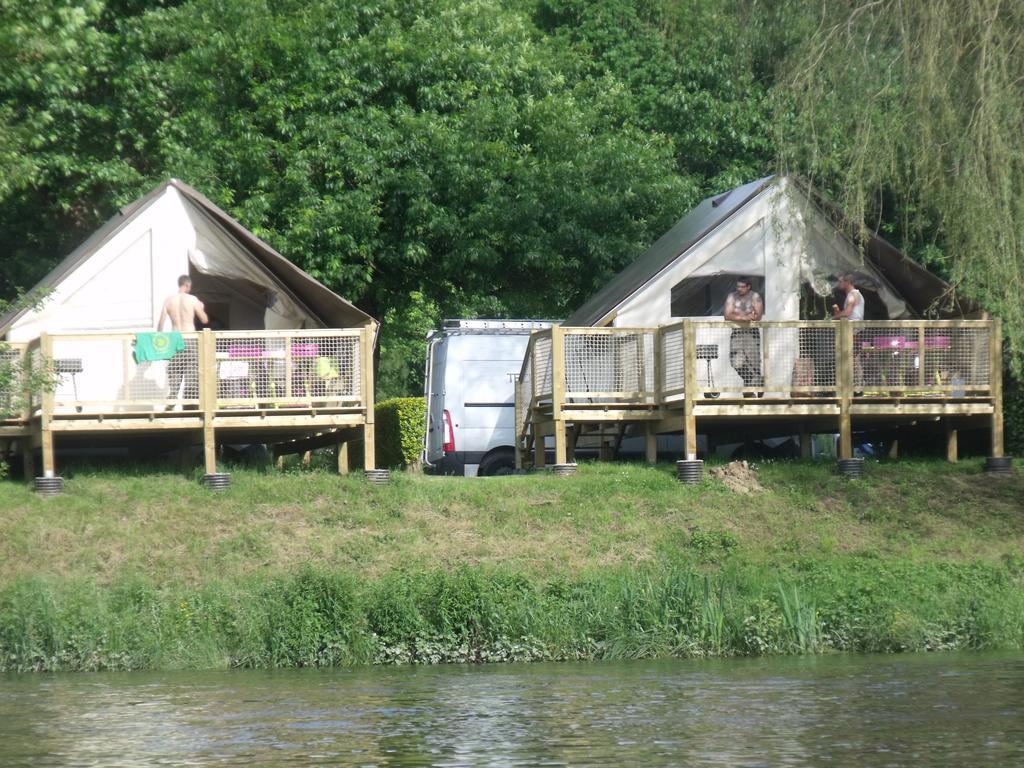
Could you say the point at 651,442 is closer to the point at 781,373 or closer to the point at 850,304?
the point at 781,373

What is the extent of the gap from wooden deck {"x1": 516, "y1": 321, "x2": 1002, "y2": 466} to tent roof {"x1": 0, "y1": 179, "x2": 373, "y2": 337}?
332 cm

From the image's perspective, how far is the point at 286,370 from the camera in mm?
20047

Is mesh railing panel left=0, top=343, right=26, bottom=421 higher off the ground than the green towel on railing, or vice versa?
the green towel on railing

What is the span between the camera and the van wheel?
80.7 ft

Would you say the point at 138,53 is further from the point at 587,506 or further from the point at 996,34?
the point at 996,34

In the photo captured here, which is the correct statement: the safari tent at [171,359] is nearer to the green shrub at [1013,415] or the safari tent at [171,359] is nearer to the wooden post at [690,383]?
the wooden post at [690,383]

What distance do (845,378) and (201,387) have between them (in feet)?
26.8

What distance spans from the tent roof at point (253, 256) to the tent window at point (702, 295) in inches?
184

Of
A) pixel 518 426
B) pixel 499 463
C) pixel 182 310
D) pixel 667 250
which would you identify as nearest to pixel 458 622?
pixel 182 310

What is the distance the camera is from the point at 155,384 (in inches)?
778

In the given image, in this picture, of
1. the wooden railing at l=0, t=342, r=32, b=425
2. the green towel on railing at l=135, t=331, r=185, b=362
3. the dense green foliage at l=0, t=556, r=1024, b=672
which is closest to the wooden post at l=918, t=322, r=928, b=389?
the dense green foliage at l=0, t=556, r=1024, b=672

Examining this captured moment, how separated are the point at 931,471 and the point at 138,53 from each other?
14959mm

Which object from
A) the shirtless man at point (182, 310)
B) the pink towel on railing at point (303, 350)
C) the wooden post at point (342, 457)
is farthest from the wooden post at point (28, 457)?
the wooden post at point (342, 457)

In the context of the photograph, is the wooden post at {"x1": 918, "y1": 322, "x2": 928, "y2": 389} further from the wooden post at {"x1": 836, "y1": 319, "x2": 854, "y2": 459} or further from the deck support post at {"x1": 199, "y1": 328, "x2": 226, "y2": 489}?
the deck support post at {"x1": 199, "y1": 328, "x2": 226, "y2": 489}
